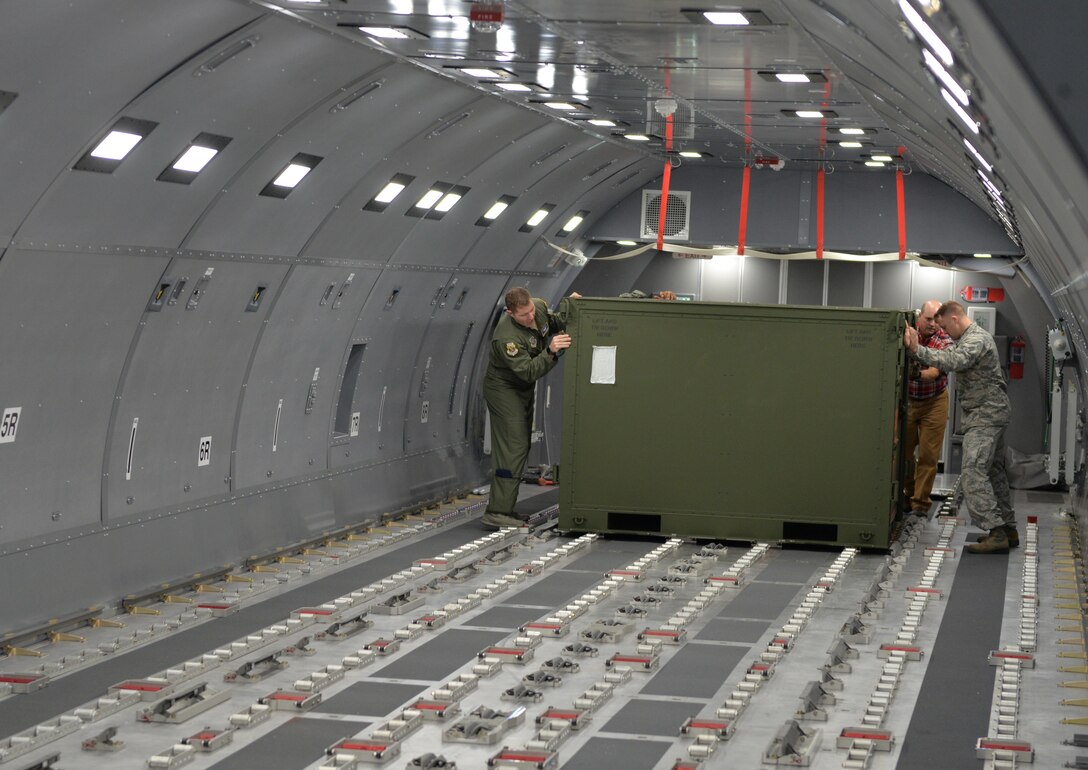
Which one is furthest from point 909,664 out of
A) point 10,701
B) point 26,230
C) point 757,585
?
point 26,230

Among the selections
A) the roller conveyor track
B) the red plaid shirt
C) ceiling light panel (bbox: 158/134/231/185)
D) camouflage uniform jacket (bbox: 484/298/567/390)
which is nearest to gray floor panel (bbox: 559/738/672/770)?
the roller conveyor track

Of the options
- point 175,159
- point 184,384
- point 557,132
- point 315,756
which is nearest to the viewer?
point 315,756

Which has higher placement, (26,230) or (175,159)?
(175,159)

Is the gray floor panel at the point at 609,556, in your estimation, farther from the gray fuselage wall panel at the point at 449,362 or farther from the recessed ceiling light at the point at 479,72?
the recessed ceiling light at the point at 479,72

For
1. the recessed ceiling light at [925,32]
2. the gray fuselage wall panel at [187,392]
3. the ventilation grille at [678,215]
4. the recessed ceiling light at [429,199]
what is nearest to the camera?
the recessed ceiling light at [925,32]

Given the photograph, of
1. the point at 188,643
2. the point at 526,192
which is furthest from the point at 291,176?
the point at 526,192

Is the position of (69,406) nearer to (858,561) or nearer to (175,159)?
(175,159)

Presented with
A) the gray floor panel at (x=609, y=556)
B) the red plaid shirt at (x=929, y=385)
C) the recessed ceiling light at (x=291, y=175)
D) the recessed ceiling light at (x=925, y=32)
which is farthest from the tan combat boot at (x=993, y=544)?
the recessed ceiling light at (x=925, y=32)

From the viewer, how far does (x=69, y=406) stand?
30.3ft

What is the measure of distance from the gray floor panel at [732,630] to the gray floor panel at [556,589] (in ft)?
3.95

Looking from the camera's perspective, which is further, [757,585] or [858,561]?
[858,561]

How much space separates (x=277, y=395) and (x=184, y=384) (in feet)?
5.68

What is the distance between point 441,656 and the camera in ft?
29.1

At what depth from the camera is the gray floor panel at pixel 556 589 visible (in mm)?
10664
